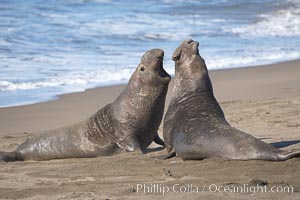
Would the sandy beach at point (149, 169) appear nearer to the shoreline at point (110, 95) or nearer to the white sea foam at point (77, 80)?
the shoreline at point (110, 95)

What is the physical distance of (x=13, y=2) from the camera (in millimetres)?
26344

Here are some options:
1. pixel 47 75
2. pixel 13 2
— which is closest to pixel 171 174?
pixel 47 75

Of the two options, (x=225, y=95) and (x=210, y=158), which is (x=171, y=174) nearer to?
(x=210, y=158)

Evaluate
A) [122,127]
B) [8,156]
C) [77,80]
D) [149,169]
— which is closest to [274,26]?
[77,80]

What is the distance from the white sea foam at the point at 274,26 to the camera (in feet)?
66.8

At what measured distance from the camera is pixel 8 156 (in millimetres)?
8617

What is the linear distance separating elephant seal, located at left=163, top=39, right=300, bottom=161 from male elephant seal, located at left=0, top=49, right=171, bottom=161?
547 mm

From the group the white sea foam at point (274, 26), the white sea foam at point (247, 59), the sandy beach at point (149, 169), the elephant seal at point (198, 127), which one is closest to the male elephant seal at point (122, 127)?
the sandy beach at point (149, 169)

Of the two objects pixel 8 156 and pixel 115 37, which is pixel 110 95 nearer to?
pixel 8 156

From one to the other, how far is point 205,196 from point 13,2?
21499 mm

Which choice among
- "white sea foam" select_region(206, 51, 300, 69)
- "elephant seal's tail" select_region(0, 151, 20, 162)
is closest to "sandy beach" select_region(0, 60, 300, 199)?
"elephant seal's tail" select_region(0, 151, 20, 162)

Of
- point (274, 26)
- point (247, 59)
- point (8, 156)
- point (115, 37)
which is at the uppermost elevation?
point (274, 26)

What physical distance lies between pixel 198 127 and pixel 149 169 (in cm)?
68

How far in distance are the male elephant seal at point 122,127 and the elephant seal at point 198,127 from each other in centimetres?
55
